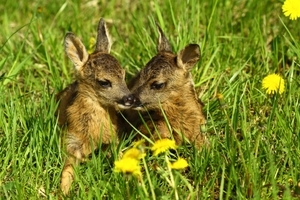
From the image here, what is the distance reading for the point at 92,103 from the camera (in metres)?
6.66

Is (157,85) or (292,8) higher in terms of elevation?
(292,8)

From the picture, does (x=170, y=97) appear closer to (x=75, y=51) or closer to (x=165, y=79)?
(x=165, y=79)

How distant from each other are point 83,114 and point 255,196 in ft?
6.06

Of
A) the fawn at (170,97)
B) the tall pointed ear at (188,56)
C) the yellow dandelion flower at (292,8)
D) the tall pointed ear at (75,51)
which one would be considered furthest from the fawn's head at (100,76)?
the yellow dandelion flower at (292,8)

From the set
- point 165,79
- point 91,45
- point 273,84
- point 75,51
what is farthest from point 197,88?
point 273,84

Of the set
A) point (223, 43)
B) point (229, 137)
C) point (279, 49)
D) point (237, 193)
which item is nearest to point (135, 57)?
point (223, 43)

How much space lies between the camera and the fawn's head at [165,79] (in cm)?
664

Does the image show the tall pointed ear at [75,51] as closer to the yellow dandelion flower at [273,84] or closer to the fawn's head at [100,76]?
the fawn's head at [100,76]

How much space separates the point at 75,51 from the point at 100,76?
0.39m

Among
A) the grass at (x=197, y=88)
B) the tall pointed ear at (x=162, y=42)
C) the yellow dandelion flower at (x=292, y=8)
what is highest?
the yellow dandelion flower at (x=292, y=8)

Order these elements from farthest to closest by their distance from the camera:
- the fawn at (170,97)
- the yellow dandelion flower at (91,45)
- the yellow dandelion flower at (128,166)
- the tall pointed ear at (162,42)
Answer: the yellow dandelion flower at (91,45) < the tall pointed ear at (162,42) < the fawn at (170,97) < the yellow dandelion flower at (128,166)

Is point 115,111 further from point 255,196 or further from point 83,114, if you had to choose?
point 255,196

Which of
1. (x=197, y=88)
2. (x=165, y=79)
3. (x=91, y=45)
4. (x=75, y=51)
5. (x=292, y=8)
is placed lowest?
(x=197, y=88)

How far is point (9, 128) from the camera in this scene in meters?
6.43
